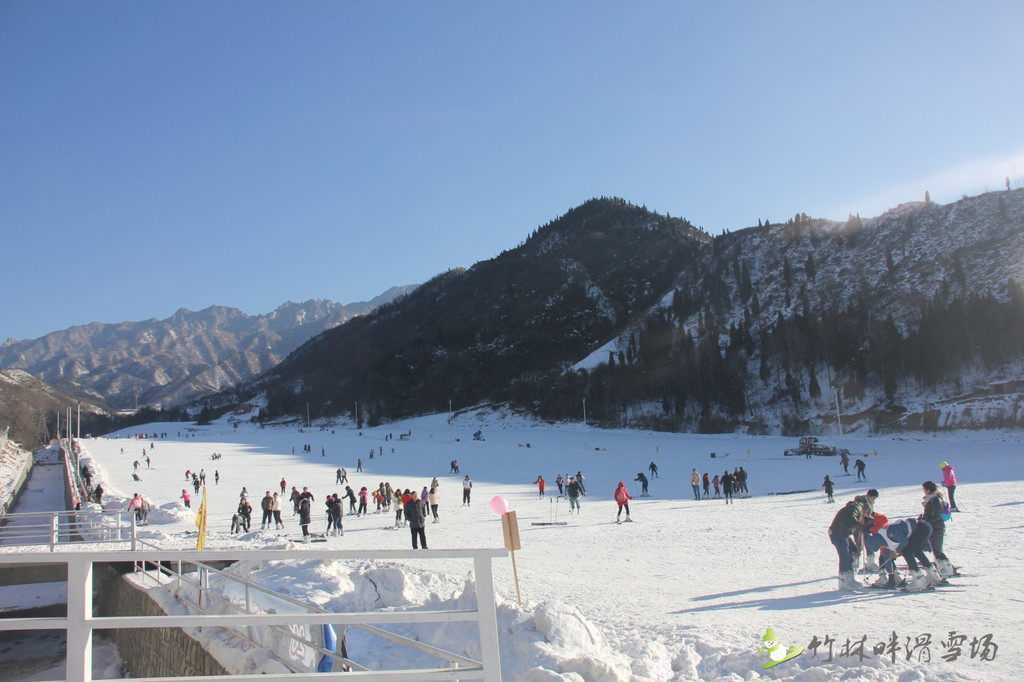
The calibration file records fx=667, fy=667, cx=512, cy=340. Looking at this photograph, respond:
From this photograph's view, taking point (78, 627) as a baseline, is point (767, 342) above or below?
above

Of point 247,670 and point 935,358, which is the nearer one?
point 247,670

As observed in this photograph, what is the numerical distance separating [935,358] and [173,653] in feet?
237

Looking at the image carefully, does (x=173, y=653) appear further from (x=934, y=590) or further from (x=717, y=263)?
(x=717, y=263)

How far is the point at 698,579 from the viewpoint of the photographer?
10.5 metres

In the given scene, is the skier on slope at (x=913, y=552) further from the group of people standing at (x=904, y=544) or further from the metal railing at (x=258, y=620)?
the metal railing at (x=258, y=620)

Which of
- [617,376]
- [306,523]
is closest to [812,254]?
[617,376]

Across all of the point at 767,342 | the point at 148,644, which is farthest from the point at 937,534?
the point at 767,342

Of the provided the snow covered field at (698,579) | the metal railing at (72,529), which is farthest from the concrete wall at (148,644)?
the snow covered field at (698,579)

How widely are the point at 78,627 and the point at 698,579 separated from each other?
9.36 m

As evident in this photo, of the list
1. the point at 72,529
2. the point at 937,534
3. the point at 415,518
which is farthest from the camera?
the point at 72,529

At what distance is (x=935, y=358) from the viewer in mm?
64750
